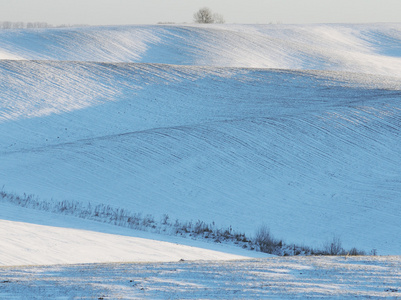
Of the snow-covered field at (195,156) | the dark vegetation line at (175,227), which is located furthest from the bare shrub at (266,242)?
the snow-covered field at (195,156)

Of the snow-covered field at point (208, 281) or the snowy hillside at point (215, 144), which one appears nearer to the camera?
the snow-covered field at point (208, 281)

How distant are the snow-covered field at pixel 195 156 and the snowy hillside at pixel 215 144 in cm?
7

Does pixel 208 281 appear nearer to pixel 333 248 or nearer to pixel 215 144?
pixel 333 248

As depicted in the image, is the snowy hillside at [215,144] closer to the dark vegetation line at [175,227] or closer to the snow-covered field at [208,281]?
the dark vegetation line at [175,227]

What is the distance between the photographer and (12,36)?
45.4 meters

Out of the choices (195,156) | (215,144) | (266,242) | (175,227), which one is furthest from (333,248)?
(215,144)

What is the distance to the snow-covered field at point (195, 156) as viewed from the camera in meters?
12.7

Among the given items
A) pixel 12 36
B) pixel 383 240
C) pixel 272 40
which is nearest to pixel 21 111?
pixel 383 240

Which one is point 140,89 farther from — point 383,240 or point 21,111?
point 383,240

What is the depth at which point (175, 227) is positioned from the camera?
1469 cm

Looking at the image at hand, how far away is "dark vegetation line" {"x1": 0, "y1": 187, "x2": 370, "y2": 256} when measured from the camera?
13.4 meters

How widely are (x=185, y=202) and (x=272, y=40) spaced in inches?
1314

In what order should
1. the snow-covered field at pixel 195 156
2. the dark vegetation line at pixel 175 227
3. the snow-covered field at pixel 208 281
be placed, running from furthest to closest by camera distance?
the dark vegetation line at pixel 175 227, the snow-covered field at pixel 195 156, the snow-covered field at pixel 208 281

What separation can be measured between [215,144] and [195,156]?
123 cm
